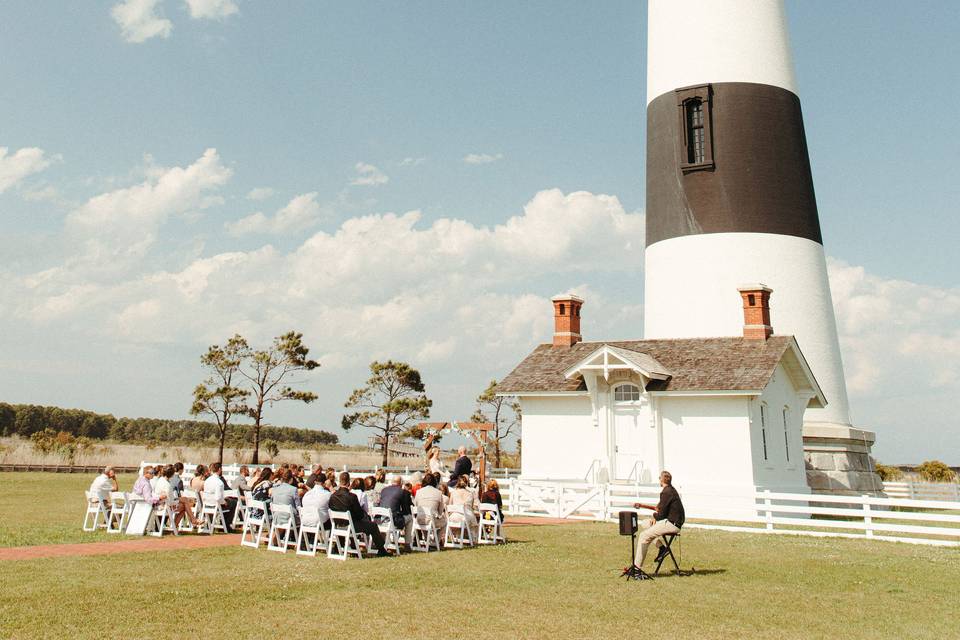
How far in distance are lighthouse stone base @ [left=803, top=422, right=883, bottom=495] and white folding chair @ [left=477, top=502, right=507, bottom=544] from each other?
12.6 metres

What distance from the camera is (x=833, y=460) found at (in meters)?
23.1

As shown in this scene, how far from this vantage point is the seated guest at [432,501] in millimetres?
13008

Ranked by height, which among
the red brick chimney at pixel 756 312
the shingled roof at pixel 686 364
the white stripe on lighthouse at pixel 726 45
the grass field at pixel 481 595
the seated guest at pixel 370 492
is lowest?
the grass field at pixel 481 595

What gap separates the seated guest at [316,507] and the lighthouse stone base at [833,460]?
16.1 m

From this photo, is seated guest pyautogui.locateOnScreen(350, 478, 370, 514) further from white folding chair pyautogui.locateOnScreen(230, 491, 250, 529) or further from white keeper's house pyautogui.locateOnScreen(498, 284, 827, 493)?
white keeper's house pyautogui.locateOnScreen(498, 284, 827, 493)

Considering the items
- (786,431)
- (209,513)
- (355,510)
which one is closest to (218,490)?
(209,513)

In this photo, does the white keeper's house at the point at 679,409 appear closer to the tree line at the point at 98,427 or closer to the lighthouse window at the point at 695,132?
the lighthouse window at the point at 695,132

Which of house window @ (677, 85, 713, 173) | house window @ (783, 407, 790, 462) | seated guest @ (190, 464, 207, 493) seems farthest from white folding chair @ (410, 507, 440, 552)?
house window @ (677, 85, 713, 173)

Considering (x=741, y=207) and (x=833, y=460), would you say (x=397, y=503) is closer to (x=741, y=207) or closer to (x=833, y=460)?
(x=741, y=207)

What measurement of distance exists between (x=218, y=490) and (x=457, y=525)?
4610 mm

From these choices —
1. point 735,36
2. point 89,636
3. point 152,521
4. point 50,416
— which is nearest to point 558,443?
point 152,521

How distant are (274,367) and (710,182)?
87.7 feet

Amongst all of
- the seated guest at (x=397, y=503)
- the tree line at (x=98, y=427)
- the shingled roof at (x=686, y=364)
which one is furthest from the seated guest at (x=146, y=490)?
the tree line at (x=98, y=427)

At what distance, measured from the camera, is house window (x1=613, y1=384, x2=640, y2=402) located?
21.0 meters
